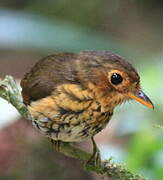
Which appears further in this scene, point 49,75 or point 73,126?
point 49,75

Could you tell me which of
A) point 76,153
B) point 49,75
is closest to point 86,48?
point 49,75

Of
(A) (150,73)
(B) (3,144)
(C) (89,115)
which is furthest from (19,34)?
(C) (89,115)

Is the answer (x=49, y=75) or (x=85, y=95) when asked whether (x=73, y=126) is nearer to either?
(x=85, y=95)

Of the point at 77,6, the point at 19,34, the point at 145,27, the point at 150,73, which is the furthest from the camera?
the point at 145,27

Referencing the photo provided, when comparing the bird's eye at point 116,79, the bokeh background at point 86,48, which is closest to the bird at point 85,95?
the bird's eye at point 116,79

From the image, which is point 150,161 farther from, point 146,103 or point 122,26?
point 122,26

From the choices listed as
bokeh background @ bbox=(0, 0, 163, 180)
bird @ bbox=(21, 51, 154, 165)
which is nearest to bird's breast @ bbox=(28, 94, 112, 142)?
bird @ bbox=(21, 51, 154, 165)
